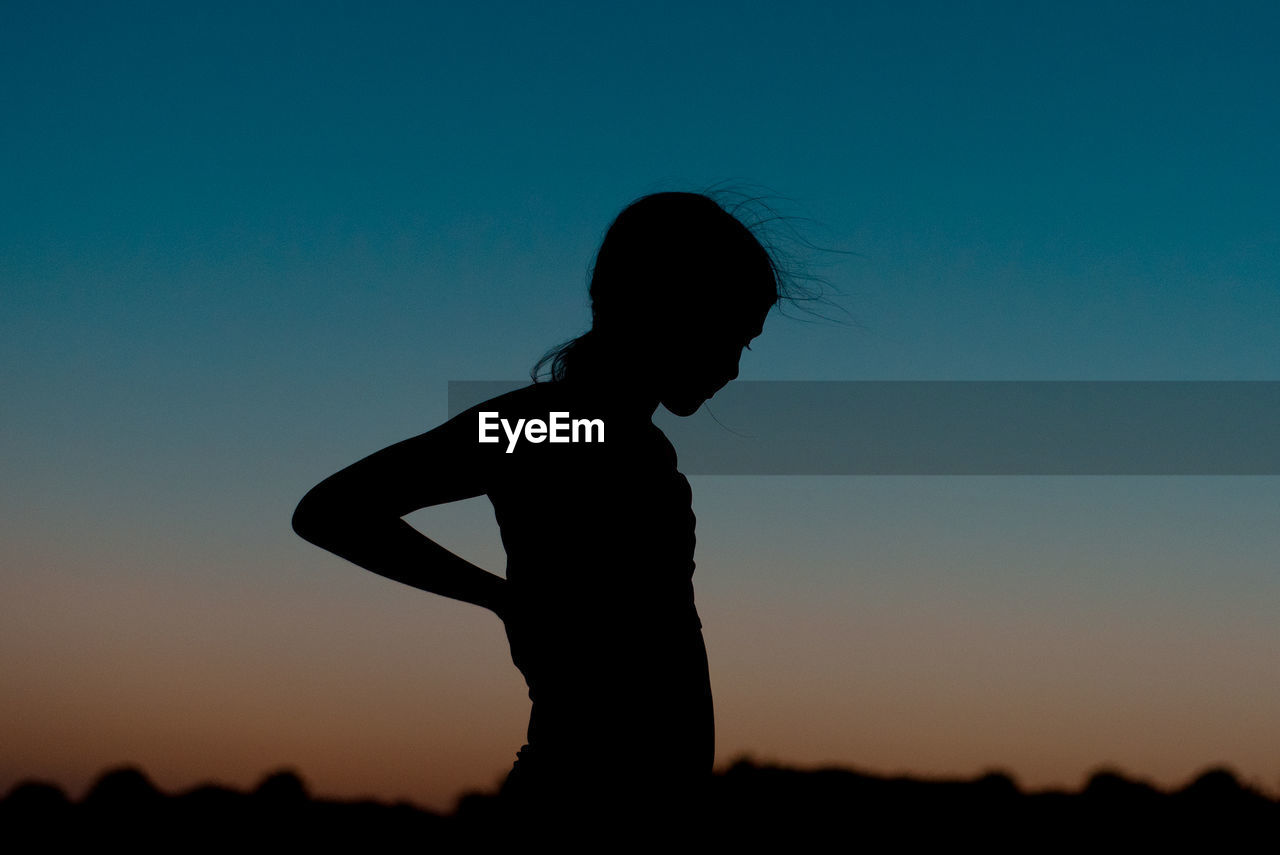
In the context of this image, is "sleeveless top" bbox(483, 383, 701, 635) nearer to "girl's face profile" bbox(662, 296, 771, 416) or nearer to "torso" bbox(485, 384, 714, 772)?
"torso" bbox(485, 384, 714, 772)

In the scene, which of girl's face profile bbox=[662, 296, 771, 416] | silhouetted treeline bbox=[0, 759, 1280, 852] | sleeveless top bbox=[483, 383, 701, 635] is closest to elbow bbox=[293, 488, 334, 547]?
sleeveless top bbox=[483, 383, 701, 635]

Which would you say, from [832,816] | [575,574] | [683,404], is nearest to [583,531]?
[575,574]

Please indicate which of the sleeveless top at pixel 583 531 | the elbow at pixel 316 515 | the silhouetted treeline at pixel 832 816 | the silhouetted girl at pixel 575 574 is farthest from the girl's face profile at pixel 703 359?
the silhouetted treeline at pixel 832 816

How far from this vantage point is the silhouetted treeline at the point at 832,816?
13008 mm

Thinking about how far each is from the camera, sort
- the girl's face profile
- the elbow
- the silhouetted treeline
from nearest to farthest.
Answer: the elbow, the girl's face profile, the silhouetted treeline

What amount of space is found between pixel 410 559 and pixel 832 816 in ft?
51.1

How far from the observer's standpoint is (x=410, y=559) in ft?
5.73

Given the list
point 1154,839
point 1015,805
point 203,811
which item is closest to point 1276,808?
point 1154,839

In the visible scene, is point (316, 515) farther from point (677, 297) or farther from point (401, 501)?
point (677, 297)

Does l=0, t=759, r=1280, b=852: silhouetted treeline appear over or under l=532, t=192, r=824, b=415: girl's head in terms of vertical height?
under

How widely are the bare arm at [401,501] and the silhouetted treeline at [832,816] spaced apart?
10.2m

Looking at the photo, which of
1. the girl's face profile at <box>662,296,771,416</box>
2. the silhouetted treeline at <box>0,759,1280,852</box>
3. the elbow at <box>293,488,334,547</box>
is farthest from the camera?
the silhouetted treeline at <box>0,759,1280,852</box>

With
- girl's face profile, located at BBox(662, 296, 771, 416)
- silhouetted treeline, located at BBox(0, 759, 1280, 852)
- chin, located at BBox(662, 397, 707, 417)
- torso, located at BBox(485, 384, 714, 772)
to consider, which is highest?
girl's face profile, located at BBox(662, 296, 771, 416)

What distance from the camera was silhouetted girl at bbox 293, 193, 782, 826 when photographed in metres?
1.71
